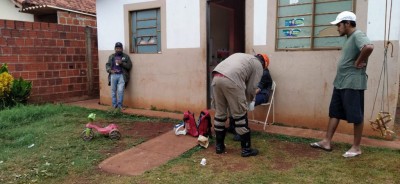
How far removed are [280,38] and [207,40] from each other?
4.81 feet

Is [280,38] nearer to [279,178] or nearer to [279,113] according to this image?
[279,113]

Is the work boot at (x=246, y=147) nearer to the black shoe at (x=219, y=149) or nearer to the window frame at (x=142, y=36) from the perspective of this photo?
the black shoe at (x=219, y=149)

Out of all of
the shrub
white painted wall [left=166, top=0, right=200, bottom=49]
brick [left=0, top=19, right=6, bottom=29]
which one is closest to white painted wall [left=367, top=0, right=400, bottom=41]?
white painted wall [left=166, top=0, right=200, bottom=49]

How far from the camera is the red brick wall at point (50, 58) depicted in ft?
24.9

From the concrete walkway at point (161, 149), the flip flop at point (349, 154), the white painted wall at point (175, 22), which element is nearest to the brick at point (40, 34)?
the white painted wall at point (175, 22)

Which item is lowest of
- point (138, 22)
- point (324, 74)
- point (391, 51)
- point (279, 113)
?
point (279, 113)

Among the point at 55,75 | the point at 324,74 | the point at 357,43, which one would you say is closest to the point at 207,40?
the point at 324,74

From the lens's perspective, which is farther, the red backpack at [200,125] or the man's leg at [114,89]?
the man's leg at [114,89]

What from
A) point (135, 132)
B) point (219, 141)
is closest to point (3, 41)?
point (135, 132)

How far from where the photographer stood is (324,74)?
5.10m

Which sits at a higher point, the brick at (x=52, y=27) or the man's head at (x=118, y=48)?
the brick at (x=52, y=27)

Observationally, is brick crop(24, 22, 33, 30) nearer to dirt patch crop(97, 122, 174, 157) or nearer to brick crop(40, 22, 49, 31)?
brick crop(40, 22, 49, 31)

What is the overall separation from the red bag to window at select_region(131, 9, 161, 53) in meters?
2.53

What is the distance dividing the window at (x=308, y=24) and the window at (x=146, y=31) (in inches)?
109
